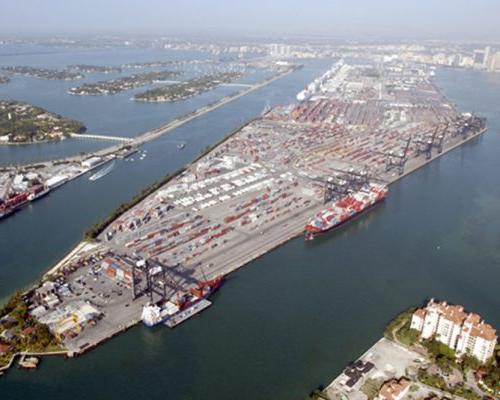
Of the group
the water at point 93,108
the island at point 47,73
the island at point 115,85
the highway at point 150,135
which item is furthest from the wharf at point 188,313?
the island at point 47,73

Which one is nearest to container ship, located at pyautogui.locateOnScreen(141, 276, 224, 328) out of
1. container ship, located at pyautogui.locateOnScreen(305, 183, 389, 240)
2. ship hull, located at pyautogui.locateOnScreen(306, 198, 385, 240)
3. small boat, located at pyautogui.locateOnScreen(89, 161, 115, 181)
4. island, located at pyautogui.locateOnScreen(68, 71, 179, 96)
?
ship hull, located at pyautogui.locateOnScreen(306, 198, 385, 240)

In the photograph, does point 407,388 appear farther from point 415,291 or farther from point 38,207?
point 38,207

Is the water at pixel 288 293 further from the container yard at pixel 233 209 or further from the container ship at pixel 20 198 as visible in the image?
the container yard at pixel 233 209

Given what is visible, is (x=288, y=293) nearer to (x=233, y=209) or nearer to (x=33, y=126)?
(x=233, y=209)

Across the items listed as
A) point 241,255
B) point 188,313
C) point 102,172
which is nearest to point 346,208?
point 241,255

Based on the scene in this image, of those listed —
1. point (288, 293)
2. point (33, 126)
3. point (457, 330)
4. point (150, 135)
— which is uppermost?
point (33, 126)

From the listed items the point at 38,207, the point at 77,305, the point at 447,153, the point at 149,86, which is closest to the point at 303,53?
the point at 149,86

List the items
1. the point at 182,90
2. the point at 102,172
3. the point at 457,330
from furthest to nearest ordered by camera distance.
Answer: the point at 182,90 → the point at 102,172 → the point at 457,330
